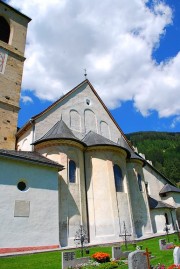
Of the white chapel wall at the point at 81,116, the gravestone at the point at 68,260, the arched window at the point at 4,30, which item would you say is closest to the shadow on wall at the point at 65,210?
the white chapel wall at the point at 81,116

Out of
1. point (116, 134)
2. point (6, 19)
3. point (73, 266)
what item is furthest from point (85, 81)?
point (73, 266)

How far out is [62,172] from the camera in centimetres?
1962

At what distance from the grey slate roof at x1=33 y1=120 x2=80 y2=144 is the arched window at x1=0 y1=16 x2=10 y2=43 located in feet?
41.7

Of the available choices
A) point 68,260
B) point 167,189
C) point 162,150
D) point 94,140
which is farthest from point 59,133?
point 162,150

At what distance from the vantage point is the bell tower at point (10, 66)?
2377 centimetres

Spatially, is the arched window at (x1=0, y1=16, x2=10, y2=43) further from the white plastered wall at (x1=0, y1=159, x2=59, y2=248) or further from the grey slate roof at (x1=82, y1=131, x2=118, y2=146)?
the white plastered wall at (x1=0, y1=159, x2=59, y2=248)

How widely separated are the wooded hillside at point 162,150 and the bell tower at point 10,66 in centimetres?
8236

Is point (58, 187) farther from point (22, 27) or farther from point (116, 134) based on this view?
point (22, 27)

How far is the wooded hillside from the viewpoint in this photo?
100863mm

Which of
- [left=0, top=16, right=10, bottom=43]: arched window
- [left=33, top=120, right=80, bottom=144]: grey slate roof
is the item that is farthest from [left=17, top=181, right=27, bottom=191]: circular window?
[left=0, top=16, right=10, bottom=43]: arched window

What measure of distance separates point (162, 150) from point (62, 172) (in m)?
126

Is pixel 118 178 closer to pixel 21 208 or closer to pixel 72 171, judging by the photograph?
pixel 72 171

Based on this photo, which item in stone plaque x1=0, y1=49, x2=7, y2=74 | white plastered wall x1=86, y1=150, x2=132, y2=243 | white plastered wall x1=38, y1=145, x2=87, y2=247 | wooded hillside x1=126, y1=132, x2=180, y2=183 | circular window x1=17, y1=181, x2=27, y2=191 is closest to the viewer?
circular window x1=17, y1=181, x2=27, y2=191

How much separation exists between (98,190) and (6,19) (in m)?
22.5
